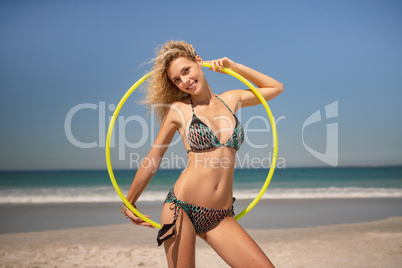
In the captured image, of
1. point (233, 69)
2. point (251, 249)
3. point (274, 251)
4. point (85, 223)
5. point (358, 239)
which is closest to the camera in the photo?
point (251, 249)

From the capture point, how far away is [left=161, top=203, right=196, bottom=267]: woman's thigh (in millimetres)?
2922

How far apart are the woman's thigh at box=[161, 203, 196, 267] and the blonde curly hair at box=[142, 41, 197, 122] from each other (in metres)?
0.93

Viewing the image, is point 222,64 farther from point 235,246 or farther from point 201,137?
point 235,246

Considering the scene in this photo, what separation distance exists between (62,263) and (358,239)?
612 centimetres

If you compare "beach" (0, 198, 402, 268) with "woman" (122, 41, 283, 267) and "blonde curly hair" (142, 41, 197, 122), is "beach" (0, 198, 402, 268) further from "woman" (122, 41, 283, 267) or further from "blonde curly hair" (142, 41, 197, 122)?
"blonde curly hair" (142, 41, 197, 122)

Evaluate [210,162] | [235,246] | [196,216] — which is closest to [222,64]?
[210,162]

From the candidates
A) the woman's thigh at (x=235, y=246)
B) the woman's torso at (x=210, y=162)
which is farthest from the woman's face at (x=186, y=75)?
the woman's thigh at (x=235, y=246)

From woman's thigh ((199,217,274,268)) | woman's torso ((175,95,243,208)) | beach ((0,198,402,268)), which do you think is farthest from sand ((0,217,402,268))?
woman's torso ((175,95,243,208))

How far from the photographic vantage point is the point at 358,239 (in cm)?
830

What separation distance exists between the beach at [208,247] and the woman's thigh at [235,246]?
12.4 feet

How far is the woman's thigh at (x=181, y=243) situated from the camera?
292 cm

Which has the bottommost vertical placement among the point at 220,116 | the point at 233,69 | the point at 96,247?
the point at 96,247

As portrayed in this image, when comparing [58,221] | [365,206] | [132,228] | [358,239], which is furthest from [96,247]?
[365,206]

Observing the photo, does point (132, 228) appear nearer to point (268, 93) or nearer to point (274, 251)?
point (274, 251)
